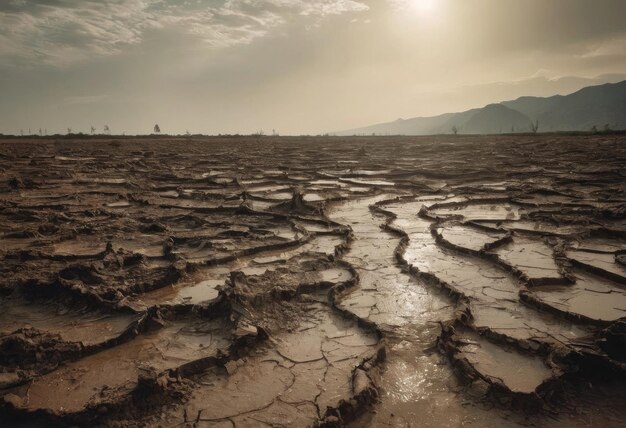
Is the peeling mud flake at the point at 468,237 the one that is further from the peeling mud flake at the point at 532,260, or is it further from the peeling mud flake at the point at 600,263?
the peeling mud flake at the point at 600,263

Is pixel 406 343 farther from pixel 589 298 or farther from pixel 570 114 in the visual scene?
pixel 570 114

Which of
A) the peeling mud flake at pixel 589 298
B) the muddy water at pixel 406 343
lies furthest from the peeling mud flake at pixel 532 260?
the muddy water at pixel 406 343

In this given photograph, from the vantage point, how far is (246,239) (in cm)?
480

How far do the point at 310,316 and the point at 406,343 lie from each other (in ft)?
2.48

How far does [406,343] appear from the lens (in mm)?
2586

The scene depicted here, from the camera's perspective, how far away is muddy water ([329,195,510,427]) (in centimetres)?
194

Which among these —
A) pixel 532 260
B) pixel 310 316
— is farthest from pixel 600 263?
pixel 310 316

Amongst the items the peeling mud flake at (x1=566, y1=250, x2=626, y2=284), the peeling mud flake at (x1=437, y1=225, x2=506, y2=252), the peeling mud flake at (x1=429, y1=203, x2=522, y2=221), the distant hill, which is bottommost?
the peeling mud flake at (x1=566, y1=250, x2=626, y2=284)

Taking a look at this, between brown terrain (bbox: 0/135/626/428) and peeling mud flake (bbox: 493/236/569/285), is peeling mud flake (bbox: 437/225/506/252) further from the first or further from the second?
peeling mud flake (bbox: 493/236/569/285)

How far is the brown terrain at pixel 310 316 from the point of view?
1.99m

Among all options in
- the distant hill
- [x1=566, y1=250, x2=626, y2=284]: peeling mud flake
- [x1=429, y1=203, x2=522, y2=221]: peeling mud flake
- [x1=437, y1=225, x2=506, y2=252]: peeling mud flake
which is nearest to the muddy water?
[x1=437, y1=225, x2=506, y2=252]: peeling mud flake

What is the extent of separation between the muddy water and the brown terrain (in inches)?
0.5

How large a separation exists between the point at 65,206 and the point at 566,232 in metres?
7.33

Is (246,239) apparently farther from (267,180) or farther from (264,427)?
(267,180)
